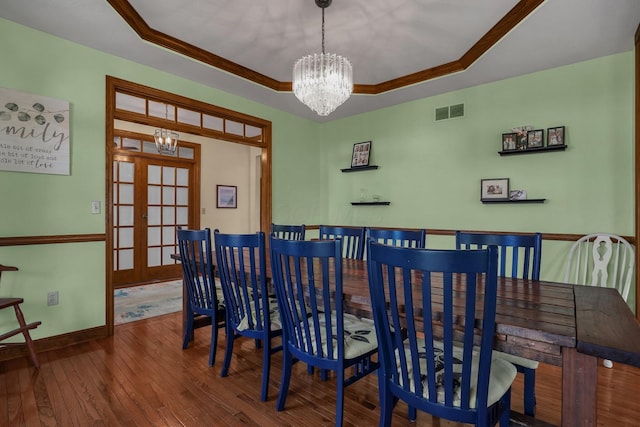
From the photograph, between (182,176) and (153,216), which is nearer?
(153,216)

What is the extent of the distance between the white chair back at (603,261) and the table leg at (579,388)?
240 cm

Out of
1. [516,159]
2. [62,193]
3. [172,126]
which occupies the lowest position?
[62,193]

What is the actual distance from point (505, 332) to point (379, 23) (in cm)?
249

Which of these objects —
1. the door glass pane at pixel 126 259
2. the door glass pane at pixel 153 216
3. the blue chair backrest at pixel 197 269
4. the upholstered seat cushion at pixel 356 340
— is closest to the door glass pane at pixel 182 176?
the door glass pane at pixel 153 216

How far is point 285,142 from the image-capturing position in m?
4.66

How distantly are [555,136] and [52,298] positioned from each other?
4.74m

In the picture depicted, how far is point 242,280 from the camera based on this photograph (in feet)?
6.42

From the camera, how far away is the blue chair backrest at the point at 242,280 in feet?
6.14

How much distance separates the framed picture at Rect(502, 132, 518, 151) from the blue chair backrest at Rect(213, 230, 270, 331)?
9.51 feet

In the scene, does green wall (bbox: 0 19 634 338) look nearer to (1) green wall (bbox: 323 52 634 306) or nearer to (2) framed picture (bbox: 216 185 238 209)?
(1) green wall (bbox: 323 52 634 306)

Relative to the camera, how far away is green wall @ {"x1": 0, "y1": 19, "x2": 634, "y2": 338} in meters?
2.61

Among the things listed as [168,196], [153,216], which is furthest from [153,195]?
[153,216]

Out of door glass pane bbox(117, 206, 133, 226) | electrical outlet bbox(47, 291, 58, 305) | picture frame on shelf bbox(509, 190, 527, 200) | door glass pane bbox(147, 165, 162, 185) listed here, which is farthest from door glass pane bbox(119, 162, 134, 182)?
picture frame on shelf bbox(509, 190, 527, 200)

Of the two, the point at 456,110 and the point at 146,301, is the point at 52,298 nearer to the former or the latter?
the point at 146,301
